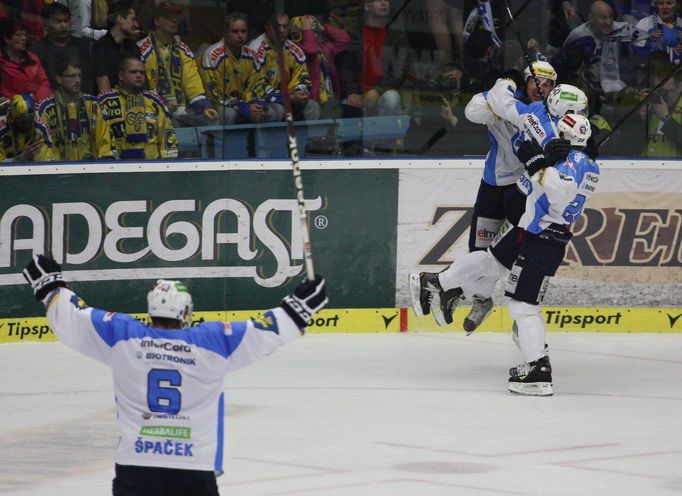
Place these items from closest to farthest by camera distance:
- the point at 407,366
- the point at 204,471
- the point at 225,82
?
the point at 204,471 → the point at 407,366 → the point at 225,82

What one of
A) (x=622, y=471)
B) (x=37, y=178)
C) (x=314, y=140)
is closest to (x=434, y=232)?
(x=314, y=140)

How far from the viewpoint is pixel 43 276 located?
13.9 ft

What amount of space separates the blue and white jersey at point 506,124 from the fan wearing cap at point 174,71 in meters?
1.92

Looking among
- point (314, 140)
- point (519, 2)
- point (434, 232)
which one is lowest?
point (434, 232)

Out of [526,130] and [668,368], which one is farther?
[668,368]

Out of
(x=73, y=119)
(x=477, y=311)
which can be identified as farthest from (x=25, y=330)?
(x=477, y=311)

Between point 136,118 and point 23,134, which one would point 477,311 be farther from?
point 23,134

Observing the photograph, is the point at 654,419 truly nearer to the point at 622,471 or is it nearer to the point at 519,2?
the point at 622,471

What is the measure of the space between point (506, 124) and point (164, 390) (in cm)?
474

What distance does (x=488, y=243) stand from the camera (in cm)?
866

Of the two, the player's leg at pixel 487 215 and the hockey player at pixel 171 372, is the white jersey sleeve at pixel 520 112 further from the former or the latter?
the hockey player at pixel 171 372

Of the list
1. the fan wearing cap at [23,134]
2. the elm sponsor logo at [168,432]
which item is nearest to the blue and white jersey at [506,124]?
the fan wearing cap at [23,134]

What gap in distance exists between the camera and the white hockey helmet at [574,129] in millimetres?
7508

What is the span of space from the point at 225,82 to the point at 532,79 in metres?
2.18
